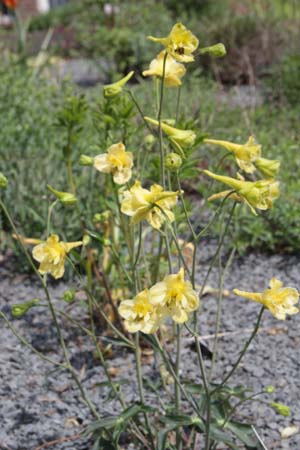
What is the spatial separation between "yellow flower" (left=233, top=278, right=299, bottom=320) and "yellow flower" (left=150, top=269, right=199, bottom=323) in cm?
15

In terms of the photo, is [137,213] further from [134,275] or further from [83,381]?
[83,381]

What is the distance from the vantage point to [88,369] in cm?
276

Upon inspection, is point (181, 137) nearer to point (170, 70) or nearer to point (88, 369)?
point (170, 70)

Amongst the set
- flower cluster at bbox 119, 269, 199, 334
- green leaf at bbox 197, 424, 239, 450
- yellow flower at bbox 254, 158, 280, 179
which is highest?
yellow flower at bbox 254, 158, 280, 179

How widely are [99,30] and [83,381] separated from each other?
25.0 ft

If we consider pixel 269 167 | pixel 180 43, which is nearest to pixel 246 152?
pixel 269 167

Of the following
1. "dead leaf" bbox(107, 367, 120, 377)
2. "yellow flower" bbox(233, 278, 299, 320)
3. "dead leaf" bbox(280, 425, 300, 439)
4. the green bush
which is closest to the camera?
"yellow flower" bbox(233, 278, 299, 320)

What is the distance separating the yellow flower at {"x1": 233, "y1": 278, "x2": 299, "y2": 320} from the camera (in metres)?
1.65

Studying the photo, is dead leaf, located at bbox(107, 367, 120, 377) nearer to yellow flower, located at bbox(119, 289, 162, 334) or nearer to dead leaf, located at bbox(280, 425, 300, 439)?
dead leaf, located at bbox(280, 425, 300, 439)

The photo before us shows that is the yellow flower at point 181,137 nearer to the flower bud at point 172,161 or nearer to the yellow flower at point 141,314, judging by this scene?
the flower bud at point 172,161

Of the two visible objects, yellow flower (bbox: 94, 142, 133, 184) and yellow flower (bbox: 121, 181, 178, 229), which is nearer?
yellow flower (bbox: 121, 181, 178, 229)

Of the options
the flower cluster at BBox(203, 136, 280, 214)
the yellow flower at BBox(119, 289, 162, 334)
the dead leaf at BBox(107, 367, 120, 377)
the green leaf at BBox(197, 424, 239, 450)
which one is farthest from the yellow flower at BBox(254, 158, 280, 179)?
the dead leaf at BBox(107, 367, 120, 377)

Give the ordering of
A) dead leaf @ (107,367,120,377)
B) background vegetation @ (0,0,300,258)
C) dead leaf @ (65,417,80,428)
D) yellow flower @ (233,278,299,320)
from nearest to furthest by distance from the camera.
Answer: yellow flower @ (233,278,299,320), dead leaf @ (65,417,80,428), dead leaf @ (107,367,120,377), background vegetation @ (0,0,300,258)

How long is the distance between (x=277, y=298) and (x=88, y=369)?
1.25 m
